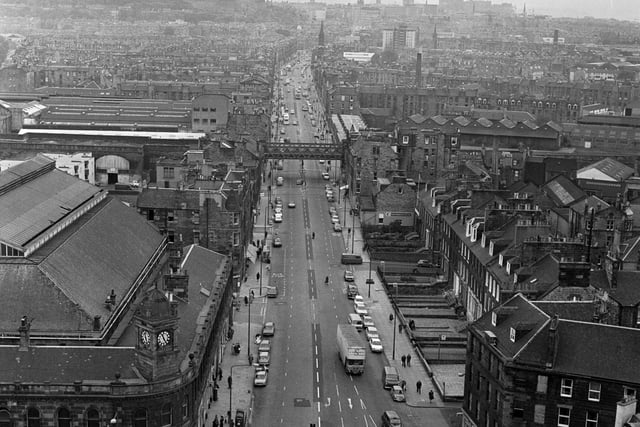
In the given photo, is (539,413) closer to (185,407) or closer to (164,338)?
(185,407)

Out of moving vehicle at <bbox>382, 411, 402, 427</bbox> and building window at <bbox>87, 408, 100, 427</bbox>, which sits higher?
building window at <bbox>87, 408, 100, 427</bbox>

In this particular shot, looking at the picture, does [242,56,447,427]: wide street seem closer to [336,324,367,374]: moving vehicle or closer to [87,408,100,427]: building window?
[336,324,367,374]: moving vehicle

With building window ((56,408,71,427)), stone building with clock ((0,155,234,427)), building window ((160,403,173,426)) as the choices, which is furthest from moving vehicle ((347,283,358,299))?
building window ((56,408,71,427))

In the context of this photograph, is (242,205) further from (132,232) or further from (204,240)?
(132,232)

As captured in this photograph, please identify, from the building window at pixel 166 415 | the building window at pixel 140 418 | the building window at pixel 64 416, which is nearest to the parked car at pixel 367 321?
the building window at pixel 166 415

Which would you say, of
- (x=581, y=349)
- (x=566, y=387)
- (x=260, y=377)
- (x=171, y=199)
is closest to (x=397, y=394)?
(x=260, y=377)

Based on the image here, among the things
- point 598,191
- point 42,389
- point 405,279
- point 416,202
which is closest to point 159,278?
point 42,389
